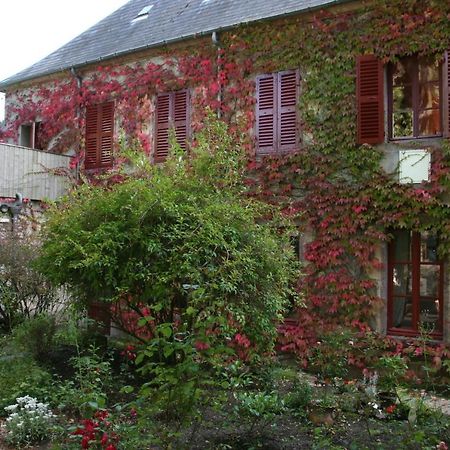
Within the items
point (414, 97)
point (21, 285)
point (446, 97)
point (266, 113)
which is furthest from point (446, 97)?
point (21, 285)

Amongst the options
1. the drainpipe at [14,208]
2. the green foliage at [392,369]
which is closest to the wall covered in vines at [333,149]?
the green foliage at [392,369]

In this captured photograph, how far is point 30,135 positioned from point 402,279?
9586 mm

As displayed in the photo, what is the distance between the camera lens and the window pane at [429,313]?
8.05m

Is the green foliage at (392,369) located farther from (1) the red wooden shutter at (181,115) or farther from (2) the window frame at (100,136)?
(2) the window frame at (100,136)

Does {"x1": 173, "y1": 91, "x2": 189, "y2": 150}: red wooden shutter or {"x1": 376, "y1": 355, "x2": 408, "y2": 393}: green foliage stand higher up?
{"x1": 173, "y1": 91, "x2": 189, "y2": 150}: red wooden shutter

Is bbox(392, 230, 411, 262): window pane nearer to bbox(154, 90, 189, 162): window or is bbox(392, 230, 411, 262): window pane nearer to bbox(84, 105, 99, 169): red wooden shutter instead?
bbox(154, 90, 189, 162): window

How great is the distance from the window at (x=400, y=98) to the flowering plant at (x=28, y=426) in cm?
609

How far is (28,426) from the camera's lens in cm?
480

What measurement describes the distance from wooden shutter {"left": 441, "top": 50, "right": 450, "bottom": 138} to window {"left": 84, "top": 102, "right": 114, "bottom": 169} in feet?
22.3

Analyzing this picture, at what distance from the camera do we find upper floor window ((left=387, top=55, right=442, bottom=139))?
8.34 meters

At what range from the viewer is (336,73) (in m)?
8.88

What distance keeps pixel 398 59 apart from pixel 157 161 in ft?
16.4

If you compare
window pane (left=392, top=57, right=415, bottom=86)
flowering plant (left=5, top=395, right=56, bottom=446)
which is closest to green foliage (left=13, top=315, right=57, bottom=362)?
flowering plant (left=5, top=395, right=56, bottom=446)

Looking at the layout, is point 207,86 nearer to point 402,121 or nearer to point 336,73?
point 336,73
